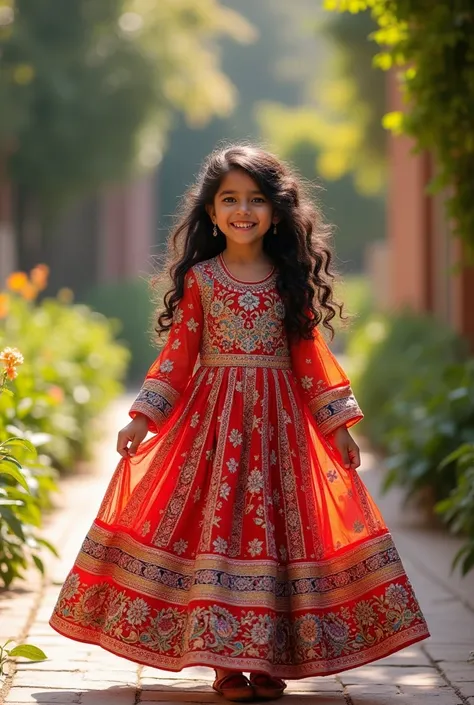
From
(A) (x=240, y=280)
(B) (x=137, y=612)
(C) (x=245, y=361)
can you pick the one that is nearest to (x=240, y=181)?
(A) (x=240, y=280)

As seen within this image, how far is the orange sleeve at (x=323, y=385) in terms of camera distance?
4.18 meters

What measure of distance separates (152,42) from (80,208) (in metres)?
7.42

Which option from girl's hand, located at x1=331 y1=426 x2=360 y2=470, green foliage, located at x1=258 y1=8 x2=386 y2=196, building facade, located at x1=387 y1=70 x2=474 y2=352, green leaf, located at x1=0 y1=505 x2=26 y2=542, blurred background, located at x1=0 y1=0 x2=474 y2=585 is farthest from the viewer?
green foliage, located at x1=258 y1=8 x2=386 y2=196

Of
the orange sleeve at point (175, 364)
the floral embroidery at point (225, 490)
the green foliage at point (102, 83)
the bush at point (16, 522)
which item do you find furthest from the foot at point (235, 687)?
the green foliage at point (102, 83)

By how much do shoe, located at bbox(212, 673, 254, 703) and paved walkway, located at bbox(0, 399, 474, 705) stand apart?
6 centimetres

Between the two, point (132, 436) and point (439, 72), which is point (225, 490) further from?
point (439, 72)

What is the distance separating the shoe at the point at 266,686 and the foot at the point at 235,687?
3 cm

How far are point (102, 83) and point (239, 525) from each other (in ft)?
55.4

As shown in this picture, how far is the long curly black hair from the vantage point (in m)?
4.26

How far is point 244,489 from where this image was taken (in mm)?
4047

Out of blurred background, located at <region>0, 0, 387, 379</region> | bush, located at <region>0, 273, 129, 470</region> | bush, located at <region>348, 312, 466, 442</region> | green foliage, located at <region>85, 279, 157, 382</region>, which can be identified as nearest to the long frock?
bush, located at <region>0, 273, 129, 470</region>

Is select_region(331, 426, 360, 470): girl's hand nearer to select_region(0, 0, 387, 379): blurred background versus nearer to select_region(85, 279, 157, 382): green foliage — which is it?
select_region(0, 0, 387, 379): blurred background

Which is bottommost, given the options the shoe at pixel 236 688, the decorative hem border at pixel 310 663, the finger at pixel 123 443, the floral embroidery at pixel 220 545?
the shoe at pixel 236 688

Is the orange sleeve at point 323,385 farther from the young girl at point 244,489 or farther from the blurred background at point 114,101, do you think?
the blurred background at point 114,101
